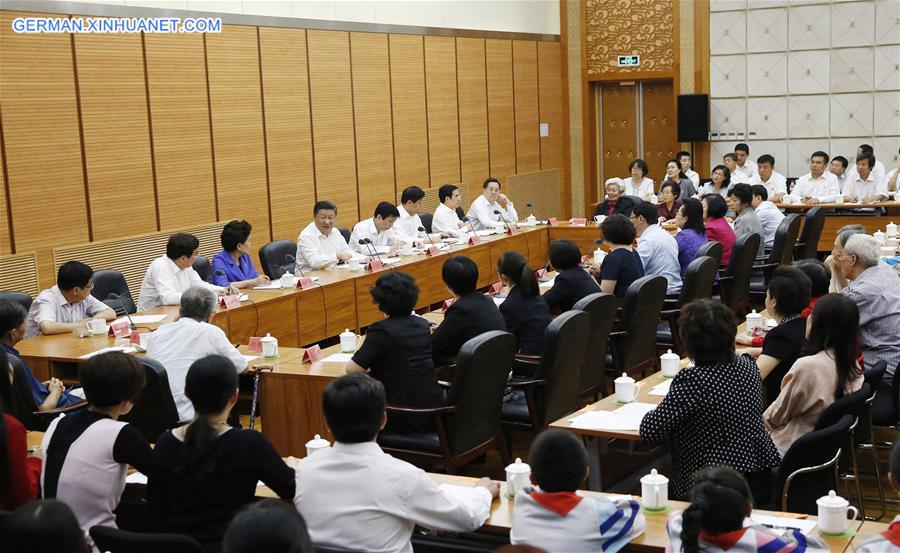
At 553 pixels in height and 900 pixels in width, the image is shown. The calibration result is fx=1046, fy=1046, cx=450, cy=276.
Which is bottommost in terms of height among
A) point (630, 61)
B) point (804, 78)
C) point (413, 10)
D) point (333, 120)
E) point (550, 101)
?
point (333, 120)

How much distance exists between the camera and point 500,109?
44.7 feet

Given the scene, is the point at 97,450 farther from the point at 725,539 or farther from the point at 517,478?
the point at 725,539

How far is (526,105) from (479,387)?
10.1 meters

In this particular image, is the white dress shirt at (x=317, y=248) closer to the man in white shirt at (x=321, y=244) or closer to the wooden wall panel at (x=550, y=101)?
the man in white shirt at (x=321, y=244)

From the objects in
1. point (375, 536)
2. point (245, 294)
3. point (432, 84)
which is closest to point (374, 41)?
point (432, 84)

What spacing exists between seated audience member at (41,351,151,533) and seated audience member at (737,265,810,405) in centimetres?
249

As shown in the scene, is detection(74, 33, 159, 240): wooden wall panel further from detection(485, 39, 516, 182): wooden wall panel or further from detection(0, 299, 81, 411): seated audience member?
detection(485, 39, 516, 182): wooden wall panel

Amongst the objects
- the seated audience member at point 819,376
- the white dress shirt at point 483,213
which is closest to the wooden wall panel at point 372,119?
the white dress shirt at point 483,213

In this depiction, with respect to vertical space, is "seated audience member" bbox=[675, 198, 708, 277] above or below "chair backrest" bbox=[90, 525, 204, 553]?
above

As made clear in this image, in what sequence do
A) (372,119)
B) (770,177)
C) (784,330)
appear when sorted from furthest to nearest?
1. (770,177)
2. (372,119)
3. (784,330)

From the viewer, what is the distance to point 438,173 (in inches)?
488

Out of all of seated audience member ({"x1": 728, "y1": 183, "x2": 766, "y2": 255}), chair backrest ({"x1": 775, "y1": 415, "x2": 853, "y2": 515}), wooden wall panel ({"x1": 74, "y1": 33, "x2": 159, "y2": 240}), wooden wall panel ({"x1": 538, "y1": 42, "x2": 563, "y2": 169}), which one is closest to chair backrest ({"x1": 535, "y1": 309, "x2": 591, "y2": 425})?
chair backrest ({"x1": 775, "y1": 415, "x2": 853, "y2": 515})

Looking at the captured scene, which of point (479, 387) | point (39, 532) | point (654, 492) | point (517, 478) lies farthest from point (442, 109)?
point (39, 532)

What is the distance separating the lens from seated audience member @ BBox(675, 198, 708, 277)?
7750 mm
